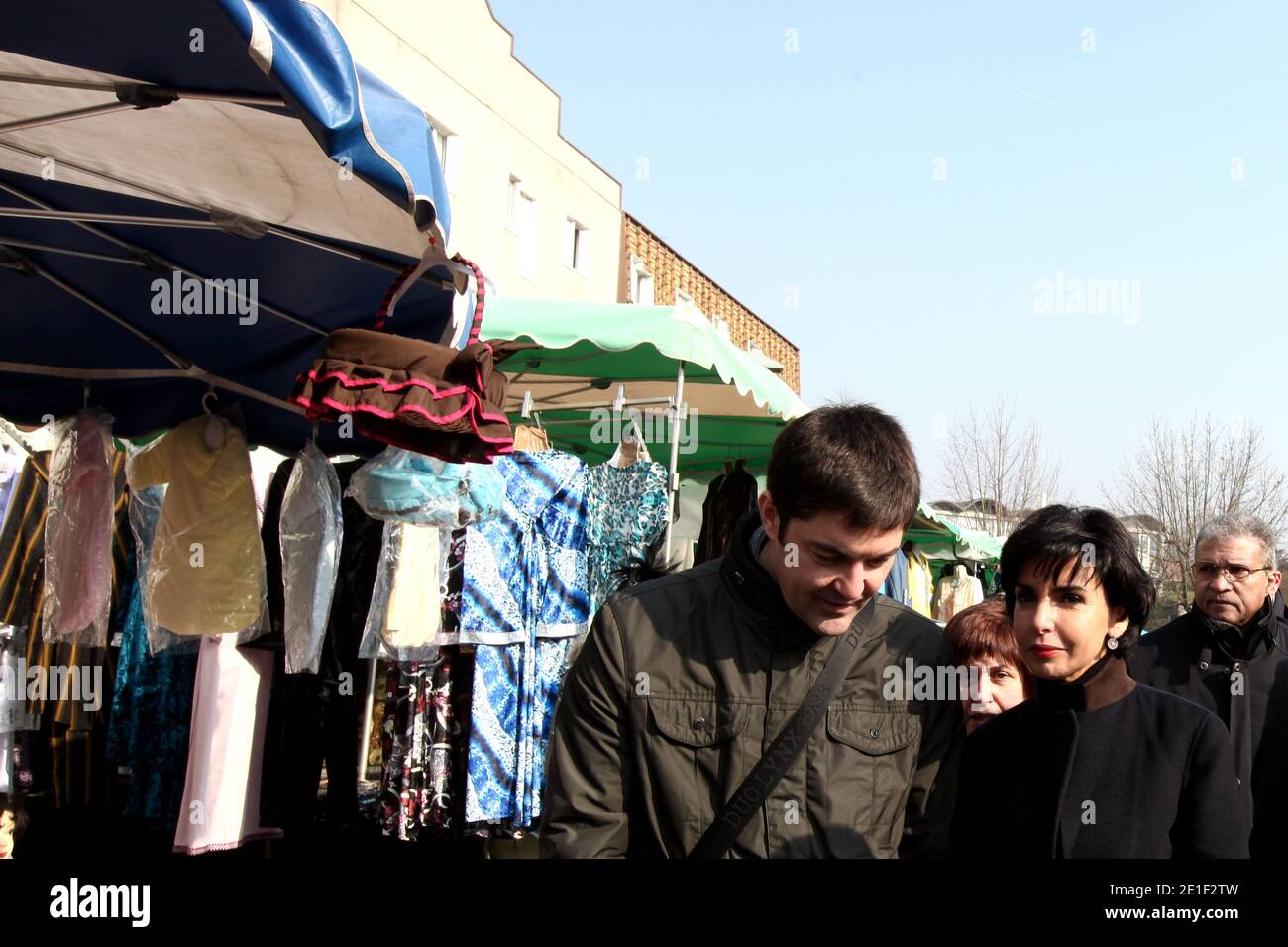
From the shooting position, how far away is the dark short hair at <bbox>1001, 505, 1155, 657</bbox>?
8.84 feet

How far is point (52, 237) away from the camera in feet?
13.7

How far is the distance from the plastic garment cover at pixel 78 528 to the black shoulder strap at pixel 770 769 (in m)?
3.84

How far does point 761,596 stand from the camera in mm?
2314

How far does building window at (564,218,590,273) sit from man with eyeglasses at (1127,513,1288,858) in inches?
828

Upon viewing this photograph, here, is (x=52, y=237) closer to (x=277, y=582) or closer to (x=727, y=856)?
(x=277, y=582)

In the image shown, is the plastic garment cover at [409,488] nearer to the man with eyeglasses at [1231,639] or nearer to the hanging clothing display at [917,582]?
the man with eyeglasses at [1231,639]

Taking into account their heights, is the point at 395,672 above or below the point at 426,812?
above

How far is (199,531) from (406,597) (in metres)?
0.96

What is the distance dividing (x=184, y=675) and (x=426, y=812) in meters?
1.48

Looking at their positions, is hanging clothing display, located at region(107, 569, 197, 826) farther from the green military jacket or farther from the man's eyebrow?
the man's eyebrow

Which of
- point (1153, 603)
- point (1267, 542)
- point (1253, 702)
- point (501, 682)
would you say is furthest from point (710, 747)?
point (501, 682)

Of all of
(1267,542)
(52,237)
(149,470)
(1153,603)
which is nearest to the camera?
(1153,603)
